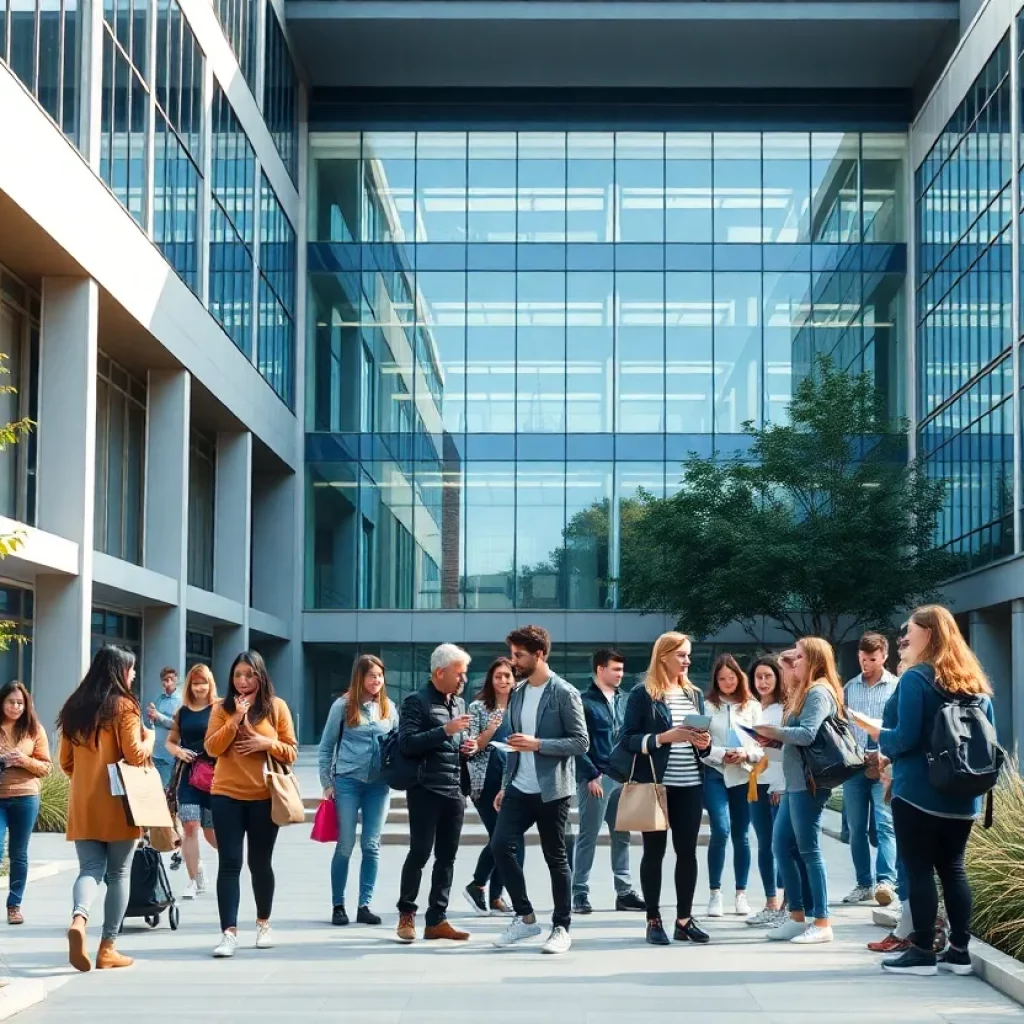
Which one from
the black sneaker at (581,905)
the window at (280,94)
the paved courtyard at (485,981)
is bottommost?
the black sneaker at (581,905)

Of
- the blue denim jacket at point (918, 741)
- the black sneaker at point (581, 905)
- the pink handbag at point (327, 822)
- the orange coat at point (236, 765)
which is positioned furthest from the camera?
the black sneaker at point (581, 905)

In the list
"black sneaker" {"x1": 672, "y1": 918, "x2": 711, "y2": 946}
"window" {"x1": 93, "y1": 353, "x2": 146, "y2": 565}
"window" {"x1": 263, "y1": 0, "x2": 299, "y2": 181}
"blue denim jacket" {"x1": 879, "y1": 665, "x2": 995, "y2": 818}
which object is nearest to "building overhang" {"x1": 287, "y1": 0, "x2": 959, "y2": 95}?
"window" {"x1": 263, "y1": 0, "x2": 299, "y2": 181}

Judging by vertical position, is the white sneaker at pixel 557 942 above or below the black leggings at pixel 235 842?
below

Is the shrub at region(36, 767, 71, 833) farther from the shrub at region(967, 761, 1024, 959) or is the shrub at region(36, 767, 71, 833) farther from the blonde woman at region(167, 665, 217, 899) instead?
the shrub at region(967, 761, 1024, 959)

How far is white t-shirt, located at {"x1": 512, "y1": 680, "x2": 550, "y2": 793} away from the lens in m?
10.0

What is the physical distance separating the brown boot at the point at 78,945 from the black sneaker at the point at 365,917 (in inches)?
106

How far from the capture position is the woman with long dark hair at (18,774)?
11.6 meters

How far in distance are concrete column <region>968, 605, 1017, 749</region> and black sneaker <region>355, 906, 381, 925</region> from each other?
81.8 feet

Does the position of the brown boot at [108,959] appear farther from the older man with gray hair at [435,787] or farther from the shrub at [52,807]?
the shrub at [52,807]

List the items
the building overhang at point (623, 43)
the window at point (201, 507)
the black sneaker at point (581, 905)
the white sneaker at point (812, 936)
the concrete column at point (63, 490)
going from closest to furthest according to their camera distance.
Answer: the white sneaker at point (812, 936)
the black sneaker at point (581, 905)
the concrete column at point (63, 490)
the window at point (201, 507)
the building overhang at point (623, 43)

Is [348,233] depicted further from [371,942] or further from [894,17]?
[371,942]

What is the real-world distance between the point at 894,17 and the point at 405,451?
16203mm

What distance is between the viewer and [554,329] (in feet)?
141

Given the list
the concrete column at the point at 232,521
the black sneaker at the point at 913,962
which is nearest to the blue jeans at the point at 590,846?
the black sneaker at the point at 913,962
